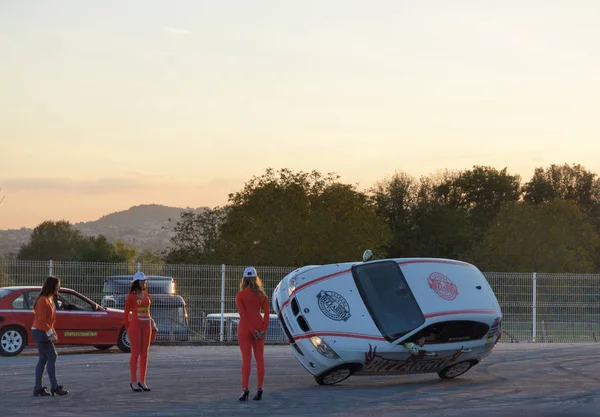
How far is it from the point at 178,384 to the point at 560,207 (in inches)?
2534

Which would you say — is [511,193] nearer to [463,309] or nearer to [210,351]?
[210,351]

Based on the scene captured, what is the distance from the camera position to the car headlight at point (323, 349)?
15875 mm

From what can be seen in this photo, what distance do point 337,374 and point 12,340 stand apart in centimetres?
927

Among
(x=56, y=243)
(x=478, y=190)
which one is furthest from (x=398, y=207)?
A: (x=56, y=243)

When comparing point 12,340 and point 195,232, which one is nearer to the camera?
point 12,340

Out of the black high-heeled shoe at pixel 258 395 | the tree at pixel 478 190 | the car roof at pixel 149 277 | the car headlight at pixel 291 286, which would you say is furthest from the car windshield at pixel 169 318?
the tree at pixel 478 190

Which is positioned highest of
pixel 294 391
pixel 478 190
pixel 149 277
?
pixel 478 190

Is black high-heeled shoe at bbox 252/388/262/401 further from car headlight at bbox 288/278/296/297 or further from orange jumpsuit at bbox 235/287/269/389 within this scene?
car headlight at bbox 288/278/296/297

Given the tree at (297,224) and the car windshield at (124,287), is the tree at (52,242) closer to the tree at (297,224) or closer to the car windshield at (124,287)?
the tree at (297,224)

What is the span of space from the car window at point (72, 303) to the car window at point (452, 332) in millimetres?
10261

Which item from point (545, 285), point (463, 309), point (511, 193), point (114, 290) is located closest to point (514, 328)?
point (545, 285)

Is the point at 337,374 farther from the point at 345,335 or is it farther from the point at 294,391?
the point at 294,391

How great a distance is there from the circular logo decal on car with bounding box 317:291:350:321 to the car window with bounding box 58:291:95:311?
366 inches

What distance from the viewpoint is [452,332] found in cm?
1650
